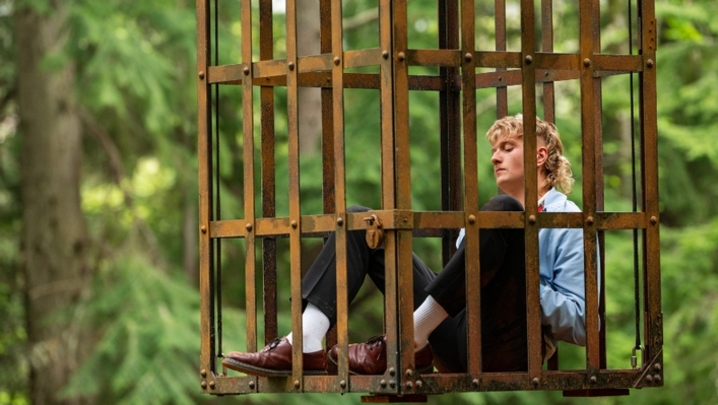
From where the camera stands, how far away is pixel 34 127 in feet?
35.9

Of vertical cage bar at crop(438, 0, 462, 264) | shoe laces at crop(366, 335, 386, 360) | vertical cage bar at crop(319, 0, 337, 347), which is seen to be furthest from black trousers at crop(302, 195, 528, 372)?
vertical cage bar at crop(438, 0, 462, 264)

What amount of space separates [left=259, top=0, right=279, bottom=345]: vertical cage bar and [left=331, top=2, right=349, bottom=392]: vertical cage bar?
0.50 meters

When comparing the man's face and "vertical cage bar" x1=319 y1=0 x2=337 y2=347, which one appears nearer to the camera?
the man's face

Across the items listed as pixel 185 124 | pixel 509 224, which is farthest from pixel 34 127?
pixel 509 224

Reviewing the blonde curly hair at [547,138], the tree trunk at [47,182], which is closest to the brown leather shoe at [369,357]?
the blonde curly hair at [547,138]

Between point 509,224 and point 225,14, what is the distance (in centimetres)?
870

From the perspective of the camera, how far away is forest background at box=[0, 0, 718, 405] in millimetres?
9734

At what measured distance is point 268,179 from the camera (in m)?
4.20

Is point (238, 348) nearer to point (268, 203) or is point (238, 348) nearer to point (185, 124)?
point (185, 124)

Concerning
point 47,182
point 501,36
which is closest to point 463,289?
point 501,36

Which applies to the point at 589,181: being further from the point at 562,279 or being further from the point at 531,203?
the point at 562,279

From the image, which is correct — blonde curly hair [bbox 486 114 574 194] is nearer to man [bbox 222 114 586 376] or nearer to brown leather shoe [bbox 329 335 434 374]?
man [bbox 222 114 586 376]

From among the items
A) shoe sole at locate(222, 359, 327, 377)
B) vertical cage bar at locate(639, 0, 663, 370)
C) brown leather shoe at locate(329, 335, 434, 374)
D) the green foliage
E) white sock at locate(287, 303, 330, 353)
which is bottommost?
the green foliage

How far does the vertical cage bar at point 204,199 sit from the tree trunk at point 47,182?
22.4 feet
